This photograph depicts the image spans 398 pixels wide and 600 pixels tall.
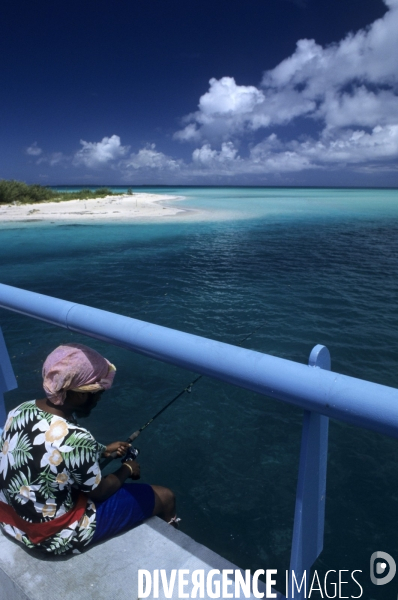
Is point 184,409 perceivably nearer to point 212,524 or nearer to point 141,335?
point 212,524

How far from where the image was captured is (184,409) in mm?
5066

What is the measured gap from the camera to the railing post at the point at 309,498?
4.17 feet

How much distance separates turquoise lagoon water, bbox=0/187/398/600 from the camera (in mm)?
3418

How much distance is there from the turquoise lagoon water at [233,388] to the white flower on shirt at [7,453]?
2.11 m

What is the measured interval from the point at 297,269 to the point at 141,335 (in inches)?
473

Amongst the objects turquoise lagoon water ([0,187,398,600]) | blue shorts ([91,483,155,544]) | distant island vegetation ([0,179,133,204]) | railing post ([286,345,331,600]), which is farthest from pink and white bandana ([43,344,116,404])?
distant island vegetation ([0,179,133,204])

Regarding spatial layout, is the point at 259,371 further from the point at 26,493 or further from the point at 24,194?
the point at 24,194

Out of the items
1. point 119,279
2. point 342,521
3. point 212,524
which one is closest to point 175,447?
point 212,524

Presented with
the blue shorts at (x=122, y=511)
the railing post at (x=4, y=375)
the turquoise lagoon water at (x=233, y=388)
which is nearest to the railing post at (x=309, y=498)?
the blue shorts at (x=122, y=511)

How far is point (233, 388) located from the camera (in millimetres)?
5473

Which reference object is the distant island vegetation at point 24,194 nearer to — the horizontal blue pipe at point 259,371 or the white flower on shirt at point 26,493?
the white flower on shirt at point 26,493

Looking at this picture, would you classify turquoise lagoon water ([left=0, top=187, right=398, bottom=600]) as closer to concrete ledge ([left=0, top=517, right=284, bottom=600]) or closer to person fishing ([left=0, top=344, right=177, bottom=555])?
concrete ledge ([left=0, top=517, right=284, bottom=600])

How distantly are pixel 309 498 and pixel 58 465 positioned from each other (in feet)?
3.02

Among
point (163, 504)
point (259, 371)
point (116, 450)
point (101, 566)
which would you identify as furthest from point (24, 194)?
point (259, 371)
